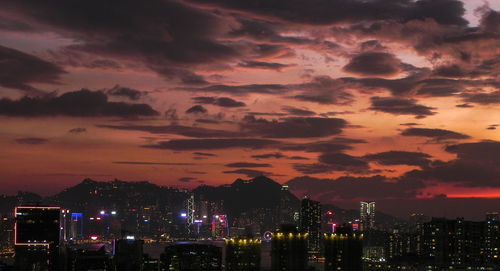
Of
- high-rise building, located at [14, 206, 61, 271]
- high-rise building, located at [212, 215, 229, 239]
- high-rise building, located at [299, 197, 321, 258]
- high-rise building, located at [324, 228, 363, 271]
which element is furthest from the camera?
high-rise building, located at [212, 215, 229, 239]

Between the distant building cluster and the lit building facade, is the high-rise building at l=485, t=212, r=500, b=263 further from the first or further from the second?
the lit building facade

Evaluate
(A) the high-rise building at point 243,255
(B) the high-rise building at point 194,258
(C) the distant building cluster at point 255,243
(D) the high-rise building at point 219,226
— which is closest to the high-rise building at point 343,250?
(C) the distant building cluster at point 255,243

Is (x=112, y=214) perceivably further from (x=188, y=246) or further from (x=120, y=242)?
(x=188, y=246)

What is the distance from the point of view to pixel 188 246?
279 feet

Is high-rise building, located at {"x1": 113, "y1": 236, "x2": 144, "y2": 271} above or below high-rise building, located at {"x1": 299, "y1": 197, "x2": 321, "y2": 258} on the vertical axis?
below

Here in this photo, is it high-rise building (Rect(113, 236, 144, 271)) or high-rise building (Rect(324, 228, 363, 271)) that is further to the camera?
high-rise building (Rect(113, 236, 144, 271))

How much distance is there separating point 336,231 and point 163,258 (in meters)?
24.8

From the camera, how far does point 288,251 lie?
7262cm

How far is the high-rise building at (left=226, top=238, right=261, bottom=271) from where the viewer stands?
70.4 m

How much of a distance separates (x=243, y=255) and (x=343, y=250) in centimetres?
971

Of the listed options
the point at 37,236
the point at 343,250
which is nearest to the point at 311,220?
the point at 37,236

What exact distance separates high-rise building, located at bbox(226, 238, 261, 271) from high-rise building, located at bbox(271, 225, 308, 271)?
198cm

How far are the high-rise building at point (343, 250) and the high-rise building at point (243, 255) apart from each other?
6855mm

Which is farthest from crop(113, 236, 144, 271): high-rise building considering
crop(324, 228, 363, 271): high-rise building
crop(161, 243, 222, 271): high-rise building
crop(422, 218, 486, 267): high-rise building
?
crop(422, 218, 486, 267): high-rise building
